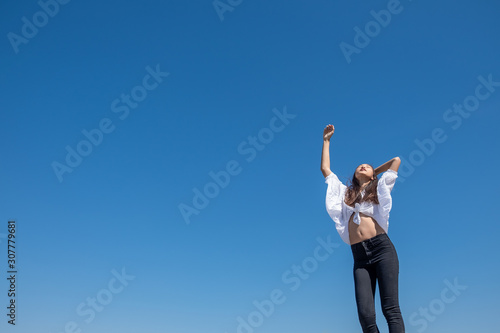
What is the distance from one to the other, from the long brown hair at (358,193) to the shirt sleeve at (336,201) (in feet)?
0.28

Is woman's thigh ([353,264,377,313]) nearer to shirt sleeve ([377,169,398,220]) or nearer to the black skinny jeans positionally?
the black skinny jeans

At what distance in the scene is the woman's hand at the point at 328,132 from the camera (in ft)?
21.6

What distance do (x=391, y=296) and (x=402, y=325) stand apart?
323 millimetres

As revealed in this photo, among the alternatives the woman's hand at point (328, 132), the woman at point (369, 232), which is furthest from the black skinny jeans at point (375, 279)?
the woman's hand at point (328, 132)

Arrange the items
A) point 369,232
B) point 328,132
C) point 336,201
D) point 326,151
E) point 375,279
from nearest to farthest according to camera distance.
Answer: point 375,279 < point 369,232 < point 336,201 < point 326,151 < point 328,132

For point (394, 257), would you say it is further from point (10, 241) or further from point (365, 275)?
point (10, 241)

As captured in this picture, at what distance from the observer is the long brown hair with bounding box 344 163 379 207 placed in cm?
565

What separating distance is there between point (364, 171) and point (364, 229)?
89 centimetres

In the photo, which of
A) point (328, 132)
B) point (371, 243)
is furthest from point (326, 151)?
point (371, 243)

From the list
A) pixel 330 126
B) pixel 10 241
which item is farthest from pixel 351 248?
pixel 10 241

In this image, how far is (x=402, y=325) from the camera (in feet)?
16.2

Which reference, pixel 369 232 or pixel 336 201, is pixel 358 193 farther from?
pixel 369 232

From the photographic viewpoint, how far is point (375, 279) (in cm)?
532

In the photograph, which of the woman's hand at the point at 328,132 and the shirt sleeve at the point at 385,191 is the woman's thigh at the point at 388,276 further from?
the woman's hand at the point at 328,132
